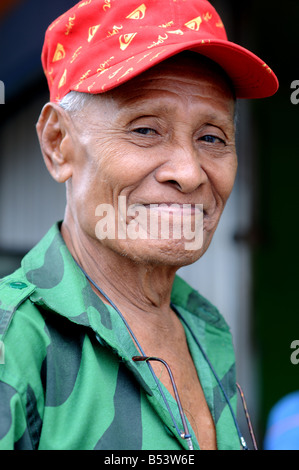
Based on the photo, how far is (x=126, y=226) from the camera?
4.53 ft

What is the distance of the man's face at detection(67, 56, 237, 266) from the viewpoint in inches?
52.6

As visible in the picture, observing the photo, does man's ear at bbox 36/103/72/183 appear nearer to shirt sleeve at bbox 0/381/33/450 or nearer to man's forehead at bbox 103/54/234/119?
man's forehead at bbox 103/54/234/119

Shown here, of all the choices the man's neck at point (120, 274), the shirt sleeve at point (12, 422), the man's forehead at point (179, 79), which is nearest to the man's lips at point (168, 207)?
the man's neck at point (120, 274)

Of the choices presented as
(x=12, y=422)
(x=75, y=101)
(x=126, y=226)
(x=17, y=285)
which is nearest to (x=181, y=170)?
(x=126, y=226)

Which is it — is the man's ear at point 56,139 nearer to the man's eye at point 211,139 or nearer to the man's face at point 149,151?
the man's face at point 149,151

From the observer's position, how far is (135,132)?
53.4 inches

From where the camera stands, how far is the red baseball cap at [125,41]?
1.28m

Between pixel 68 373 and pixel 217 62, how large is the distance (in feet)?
2.97

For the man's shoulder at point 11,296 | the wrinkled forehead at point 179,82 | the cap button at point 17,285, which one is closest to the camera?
the man's shoulder at point 11,296

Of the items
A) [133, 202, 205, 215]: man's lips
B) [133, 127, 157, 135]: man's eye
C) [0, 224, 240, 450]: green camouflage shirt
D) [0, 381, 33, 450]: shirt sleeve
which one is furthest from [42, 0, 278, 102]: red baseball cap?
[0, 381, 33, 450]: shirt sleeve

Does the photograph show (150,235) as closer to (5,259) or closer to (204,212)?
(204,212)

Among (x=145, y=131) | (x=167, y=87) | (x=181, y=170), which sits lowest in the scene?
(x=181, y=170)

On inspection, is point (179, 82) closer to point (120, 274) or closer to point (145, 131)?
point (145, 131)

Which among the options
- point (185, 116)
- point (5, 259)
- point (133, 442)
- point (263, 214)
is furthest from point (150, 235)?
point (263, 214)
